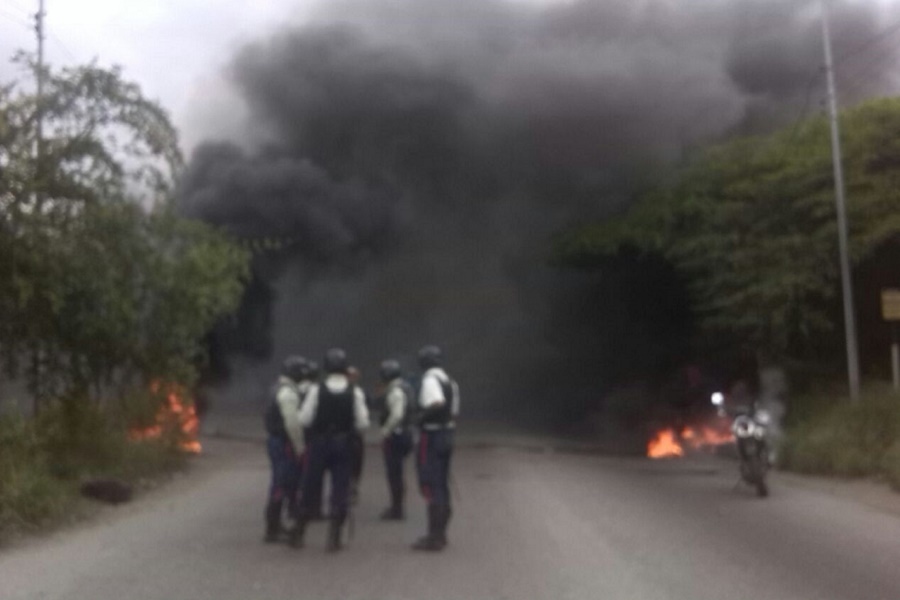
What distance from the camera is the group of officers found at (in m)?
12.2

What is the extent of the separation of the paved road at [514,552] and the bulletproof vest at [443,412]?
1.11 m

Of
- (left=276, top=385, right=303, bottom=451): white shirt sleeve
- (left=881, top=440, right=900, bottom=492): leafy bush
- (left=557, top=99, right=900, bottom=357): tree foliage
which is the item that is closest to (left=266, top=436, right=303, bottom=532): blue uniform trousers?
(left=276, top=385, right=303, bottom=451): white shirt sleeve

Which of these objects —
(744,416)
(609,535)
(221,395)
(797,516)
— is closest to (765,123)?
(221,395)

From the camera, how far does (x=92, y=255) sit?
667 inches

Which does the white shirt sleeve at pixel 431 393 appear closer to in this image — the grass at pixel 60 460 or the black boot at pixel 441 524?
the black boot at pixel 441 524

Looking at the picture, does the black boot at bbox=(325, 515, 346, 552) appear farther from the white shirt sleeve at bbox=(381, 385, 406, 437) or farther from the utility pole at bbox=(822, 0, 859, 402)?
the utility pole at bbox=(822, 0, 859, 402)

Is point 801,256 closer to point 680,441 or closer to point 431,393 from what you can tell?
point 680,441

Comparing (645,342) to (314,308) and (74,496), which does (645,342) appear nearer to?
(314,308)

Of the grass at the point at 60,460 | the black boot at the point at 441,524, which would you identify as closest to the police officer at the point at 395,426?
the black boot at the point at 441,524

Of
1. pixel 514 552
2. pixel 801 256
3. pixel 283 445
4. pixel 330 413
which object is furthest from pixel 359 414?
pixel 801 256

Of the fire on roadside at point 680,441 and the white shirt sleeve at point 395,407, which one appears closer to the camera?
the white shirt sleeve at point 395,407

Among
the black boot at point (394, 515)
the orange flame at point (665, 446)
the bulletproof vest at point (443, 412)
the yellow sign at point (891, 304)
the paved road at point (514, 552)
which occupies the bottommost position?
the paved road at point (514, 552)

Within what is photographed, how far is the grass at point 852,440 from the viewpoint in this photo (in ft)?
61.6

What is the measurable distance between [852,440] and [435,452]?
9.36 metres
